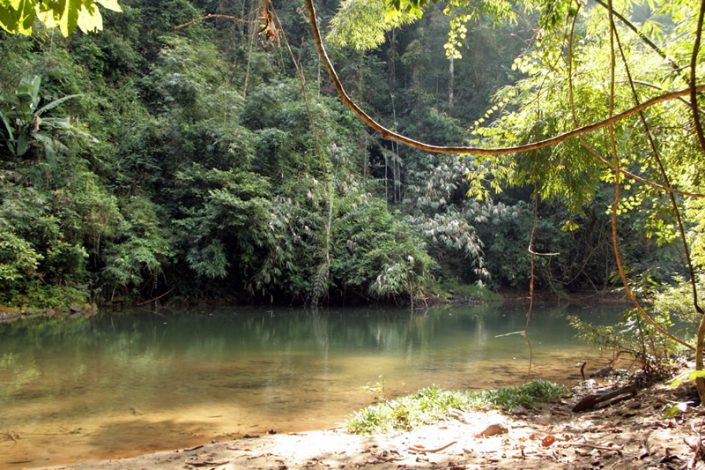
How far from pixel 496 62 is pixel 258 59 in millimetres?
10677

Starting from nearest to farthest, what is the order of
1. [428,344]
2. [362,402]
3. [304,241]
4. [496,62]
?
1. [362,402]
2. [428,344]
3. [304,241]
4. [496,62]

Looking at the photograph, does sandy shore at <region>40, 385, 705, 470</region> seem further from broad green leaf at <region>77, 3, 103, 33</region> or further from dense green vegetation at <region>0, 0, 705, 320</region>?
broad green leaf at <region>77, 3, 103, 33</region>

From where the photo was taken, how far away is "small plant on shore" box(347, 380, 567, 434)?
4402mm

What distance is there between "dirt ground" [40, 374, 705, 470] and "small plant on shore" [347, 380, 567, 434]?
15cm

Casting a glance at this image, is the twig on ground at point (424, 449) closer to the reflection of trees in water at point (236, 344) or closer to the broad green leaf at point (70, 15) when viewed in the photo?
the broad green leaf at point (70, 15)

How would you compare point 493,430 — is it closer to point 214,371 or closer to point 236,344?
point 214,371

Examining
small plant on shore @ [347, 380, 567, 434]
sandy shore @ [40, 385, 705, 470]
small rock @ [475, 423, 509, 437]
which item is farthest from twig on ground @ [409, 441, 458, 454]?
small plant on shore @ [347, 380, 567, 434]

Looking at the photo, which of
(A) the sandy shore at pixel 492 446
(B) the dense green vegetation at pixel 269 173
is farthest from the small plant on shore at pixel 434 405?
(B) the dense green vegetation at pixel 269 173

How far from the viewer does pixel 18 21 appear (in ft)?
4.54

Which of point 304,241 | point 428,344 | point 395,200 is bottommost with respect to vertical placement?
point 428,344

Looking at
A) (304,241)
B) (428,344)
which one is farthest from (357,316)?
(428,344)

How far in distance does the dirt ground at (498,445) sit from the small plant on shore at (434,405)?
150 millimetres

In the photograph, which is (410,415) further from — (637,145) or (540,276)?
(540,276)

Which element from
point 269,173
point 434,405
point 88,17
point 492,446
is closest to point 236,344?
point 434,405
